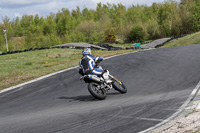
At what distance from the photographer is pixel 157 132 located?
4.89 metres

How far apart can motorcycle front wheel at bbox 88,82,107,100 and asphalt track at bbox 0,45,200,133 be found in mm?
209

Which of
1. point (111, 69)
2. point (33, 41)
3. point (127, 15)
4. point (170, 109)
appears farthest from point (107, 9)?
point (170, 109)

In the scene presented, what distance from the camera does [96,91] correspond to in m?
8.82

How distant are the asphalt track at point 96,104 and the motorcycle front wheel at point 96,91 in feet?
0.69

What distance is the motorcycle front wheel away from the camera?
8.57 meters

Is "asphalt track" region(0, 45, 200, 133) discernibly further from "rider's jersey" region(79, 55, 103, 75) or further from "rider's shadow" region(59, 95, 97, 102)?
"rider's jersey" region(79, 55, 103, 75)

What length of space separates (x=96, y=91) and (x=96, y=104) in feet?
2.33

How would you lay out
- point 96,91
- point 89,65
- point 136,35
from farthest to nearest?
1. point 136,35
2. point 89,65
3. point 96,91

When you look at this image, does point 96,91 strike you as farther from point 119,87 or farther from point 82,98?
point 119,87

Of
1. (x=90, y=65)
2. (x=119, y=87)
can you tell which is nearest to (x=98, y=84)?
(x=90, y=65)

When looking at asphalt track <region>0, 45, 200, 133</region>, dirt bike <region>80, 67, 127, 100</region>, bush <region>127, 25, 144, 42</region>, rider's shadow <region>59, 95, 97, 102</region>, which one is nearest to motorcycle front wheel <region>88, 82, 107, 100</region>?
dirt bike <region>80, 67, 127, 100</region>

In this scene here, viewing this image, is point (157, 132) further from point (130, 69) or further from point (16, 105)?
point (130, 69)

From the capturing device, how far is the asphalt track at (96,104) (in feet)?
19.5

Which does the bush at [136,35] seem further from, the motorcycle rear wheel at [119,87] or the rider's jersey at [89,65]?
the rider's jersey at [89,65]
